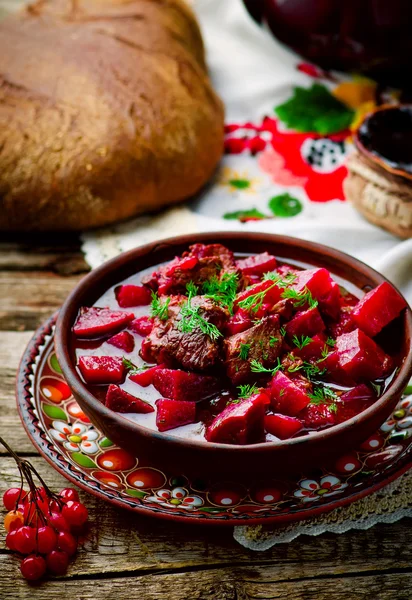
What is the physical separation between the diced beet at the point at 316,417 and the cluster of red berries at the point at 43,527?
1.80ft

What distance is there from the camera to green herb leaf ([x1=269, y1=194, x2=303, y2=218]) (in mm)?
3064

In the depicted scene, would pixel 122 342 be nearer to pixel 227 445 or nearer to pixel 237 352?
pixel 237 352

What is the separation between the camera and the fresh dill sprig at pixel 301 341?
5.58ft

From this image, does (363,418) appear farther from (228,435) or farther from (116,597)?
(116,597)

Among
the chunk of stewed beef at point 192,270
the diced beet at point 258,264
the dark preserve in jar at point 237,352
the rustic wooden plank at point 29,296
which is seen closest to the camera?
the dark preserve in jar at point 237,352

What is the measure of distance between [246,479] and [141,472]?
0.26m

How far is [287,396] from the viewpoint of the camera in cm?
157

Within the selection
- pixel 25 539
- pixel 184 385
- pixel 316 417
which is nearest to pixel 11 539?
pixel 25 539

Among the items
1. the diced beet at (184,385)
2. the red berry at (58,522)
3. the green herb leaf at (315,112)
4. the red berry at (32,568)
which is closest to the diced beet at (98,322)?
the diced beet at (184,385)

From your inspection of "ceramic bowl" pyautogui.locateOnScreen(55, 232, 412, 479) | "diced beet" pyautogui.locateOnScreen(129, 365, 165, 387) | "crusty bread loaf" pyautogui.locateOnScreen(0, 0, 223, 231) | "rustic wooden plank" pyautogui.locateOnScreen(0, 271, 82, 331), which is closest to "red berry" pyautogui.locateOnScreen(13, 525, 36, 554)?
"ceramic bowl" pyautogui.locateOnScreen(55, 232, 412, 479)

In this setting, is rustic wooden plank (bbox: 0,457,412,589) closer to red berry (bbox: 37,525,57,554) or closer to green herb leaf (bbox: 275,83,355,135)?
red berry (bbox: 37,525,57,554)

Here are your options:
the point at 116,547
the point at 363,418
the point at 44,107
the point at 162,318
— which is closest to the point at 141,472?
the point at 116,547

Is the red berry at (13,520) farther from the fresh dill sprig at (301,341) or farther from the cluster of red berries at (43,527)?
the fresh dill sprig at (301,341)

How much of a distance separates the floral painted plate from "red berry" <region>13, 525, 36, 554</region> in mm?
142
